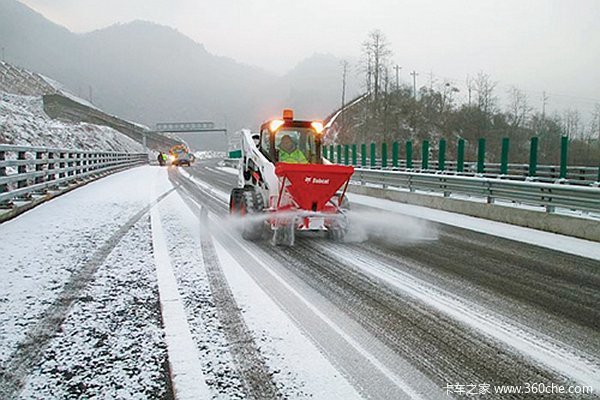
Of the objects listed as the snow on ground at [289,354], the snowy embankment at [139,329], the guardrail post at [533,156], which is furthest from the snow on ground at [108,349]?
the guardrail post at [533,156]

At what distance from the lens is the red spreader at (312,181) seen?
23.6 ft

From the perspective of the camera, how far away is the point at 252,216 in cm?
788

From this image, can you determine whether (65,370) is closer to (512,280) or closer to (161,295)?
(161,295)

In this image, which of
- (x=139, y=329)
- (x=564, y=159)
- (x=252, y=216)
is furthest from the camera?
(x=564, y=159)

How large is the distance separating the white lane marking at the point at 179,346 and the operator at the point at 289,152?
12.5ft

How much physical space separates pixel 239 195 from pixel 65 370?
6300 millimetres

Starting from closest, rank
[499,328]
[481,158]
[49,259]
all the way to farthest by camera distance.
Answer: [499,328] → [49,259] → [481,158]

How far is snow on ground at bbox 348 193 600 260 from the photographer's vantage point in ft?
25.7

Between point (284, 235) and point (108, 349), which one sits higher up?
point (284, 235)

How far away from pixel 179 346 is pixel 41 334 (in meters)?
1.21

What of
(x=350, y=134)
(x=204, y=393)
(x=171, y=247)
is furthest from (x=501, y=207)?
(x=350, y=134)

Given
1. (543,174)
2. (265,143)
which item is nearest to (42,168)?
(265,143)

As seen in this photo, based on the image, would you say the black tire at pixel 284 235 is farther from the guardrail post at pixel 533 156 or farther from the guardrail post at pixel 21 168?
the guardrail post at pixel 533 156

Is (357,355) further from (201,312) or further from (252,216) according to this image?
(252,216)
